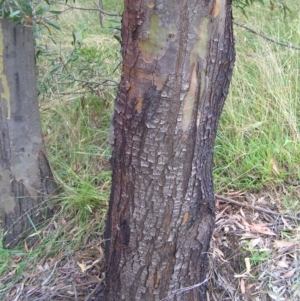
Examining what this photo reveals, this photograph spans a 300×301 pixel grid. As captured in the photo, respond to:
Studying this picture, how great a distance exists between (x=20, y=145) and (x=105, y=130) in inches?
32.5

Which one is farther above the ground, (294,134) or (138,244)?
(294,134)

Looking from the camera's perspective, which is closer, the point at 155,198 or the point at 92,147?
the point at 155,198

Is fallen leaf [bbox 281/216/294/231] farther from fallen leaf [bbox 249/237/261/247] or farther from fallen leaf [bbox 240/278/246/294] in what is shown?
fallen leaf [bbox 240/278/246/294]

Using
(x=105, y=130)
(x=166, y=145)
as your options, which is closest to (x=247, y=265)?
(x=166, y=145)

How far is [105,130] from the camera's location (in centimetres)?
315

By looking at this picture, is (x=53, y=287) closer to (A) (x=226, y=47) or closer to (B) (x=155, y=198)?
(B) (x=155, y=198)

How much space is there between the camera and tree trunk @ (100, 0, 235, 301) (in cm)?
145

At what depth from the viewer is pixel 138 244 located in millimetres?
1798

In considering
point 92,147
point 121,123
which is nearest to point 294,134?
point 92,147

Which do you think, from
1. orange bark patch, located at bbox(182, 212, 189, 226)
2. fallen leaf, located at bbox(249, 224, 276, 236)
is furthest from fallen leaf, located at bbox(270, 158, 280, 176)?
orange bark patch, located at bbox(182, 212, 189, 226)

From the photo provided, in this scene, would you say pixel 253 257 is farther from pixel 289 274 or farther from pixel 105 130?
pixel 105 130

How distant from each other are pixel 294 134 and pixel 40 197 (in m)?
1.52

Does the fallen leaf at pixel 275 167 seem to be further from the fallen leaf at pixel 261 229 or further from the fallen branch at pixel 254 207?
the fallen leaf at pixel 261 229

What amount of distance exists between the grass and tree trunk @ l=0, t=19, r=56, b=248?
114 mm
